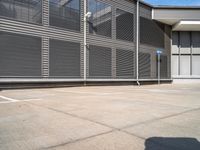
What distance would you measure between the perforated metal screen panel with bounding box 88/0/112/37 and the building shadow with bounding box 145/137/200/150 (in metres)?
13.6

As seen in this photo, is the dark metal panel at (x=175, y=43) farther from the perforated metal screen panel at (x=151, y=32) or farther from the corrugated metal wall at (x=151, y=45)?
the perforated metal screen panel at (x=151, y=32)

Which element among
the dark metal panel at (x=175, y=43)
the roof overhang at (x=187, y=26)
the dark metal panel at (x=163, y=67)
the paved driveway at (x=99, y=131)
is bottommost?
the paved driveway at (x=99, y=131)

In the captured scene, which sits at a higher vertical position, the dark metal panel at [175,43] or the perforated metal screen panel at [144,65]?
the dark metal panel at [175,43]

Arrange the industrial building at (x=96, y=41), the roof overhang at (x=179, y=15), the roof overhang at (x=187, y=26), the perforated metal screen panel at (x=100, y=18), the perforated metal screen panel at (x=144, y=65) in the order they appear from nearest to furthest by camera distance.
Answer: the industrial building at (x=96, y=41) < the perforated metal screen panel at (x=100, y=18) < the perforated metal screen panel at (x=144, y=65) < the roof overhang at (x=179, y=15) < the roof overhang at (x=187, y=26)

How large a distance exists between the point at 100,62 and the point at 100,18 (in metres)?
3.37

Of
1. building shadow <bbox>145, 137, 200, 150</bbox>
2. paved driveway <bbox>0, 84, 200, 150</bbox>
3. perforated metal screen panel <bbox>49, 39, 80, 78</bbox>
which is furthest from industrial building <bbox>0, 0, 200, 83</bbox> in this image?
building shadow <bbox>145, 137, 200, 150</bbox>

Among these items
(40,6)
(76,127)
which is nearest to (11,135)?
(76,127)

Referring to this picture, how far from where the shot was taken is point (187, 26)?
872 inches

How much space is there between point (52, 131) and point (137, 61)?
16.5 meters

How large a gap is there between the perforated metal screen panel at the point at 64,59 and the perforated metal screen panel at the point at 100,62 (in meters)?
1.17

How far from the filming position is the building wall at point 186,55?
23.6 m

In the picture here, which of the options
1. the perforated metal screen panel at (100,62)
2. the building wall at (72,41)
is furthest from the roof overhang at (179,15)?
the perforated metal screen panel at (100,62)

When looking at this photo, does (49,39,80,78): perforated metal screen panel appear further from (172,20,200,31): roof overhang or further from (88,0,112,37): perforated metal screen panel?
(172,20,200,31): roof overhang

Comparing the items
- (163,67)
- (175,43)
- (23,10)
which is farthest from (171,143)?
(175,43)
